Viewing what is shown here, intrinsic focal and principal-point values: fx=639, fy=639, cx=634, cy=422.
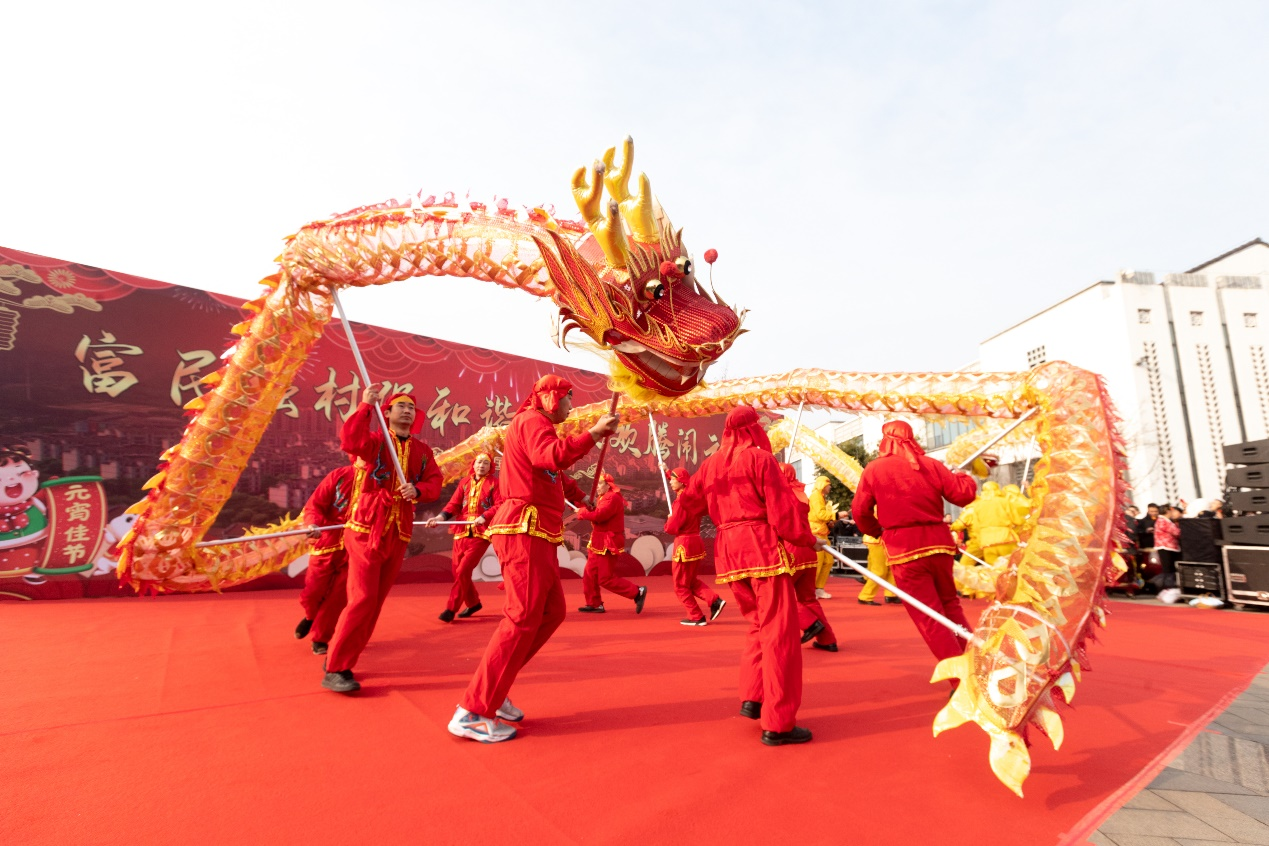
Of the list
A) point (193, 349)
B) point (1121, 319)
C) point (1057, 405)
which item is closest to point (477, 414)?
point (193, 349)

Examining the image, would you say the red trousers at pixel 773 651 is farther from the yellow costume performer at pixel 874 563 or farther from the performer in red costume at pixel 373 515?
the yellow costume performer at pixel 874 563

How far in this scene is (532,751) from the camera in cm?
258

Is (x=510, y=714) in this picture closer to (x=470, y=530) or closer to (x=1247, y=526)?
(x=470, y=530)

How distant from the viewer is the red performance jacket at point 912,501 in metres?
3.41

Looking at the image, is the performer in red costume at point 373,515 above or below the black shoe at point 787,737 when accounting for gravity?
above

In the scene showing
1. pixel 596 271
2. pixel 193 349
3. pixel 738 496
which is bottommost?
pixel 738 496

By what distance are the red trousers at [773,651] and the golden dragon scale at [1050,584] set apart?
2.11 feet

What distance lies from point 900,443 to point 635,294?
1.86 metres

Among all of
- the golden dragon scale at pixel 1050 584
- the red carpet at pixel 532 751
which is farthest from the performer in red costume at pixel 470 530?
the golden dragon scale at pixel 1050 584

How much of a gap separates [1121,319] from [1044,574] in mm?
23597

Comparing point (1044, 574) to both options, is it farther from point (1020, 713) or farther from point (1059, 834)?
point (1059, 834)

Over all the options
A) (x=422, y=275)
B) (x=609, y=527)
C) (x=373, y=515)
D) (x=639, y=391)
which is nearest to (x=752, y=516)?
(x=639, y=391)

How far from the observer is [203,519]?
4.33 meters

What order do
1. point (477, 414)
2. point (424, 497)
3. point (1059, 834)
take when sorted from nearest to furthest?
point (1059, 834) → point (424, 497) → point (477, 414)
